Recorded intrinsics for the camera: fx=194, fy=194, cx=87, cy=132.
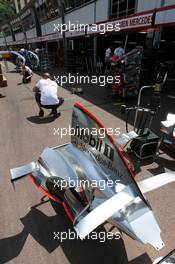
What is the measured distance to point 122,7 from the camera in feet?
42.3

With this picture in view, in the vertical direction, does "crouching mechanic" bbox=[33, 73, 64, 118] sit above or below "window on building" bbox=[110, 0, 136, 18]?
below

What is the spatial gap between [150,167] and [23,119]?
15.5ft

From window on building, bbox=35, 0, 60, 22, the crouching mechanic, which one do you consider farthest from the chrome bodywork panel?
window on building, bbox=35, 0, 60, 22

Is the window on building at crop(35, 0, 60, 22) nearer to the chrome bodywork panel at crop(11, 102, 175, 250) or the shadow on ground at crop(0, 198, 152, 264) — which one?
the chrome bodywork panel at crop(11, 102, 175, 250)

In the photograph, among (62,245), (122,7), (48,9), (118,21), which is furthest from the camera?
(48,9)

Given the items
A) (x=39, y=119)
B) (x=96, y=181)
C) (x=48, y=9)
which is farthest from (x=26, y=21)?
(x=96, y=181)

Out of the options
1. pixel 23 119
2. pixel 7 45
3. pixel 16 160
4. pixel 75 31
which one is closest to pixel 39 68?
pixel 75 31

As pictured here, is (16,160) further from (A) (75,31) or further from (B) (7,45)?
(B) (7,45)

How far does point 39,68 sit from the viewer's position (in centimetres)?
1866

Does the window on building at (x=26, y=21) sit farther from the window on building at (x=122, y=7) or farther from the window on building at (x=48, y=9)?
the window on building at (x=122, y=7)

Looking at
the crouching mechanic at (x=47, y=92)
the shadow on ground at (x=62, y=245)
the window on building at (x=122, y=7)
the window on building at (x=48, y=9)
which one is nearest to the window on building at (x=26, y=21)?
the window on building at (x=48, y=9)

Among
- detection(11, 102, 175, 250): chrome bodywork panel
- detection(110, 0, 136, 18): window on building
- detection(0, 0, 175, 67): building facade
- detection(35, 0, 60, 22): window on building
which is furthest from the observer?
detection(35, 0, 60, 22): window on building

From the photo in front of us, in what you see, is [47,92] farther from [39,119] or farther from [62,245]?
[62,245]

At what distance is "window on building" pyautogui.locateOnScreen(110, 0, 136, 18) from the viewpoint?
12.3 m
